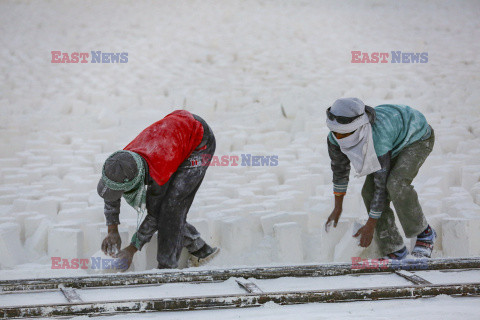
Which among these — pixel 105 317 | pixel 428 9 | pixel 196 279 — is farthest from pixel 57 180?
pixel 428 9

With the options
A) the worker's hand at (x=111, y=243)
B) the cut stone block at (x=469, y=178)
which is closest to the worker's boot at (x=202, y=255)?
the worker's hand at (x=111, y=243)

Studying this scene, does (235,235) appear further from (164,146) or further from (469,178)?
(469,178)

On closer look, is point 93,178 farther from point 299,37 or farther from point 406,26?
point 406,26

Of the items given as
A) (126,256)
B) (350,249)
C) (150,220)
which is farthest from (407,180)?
(126,256)

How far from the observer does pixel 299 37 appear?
8227mm

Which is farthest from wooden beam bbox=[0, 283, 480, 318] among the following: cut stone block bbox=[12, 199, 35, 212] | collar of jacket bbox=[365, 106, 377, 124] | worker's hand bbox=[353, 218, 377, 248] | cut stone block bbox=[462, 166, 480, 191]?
cut stone block bbox=[462, 166, 480, 191]

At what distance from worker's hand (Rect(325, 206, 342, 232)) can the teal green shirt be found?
0.41 m

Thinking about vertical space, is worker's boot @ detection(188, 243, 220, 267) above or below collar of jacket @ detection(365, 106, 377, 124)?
below

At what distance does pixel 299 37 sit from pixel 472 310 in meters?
6.09

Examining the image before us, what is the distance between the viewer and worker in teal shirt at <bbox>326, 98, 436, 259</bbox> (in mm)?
3070

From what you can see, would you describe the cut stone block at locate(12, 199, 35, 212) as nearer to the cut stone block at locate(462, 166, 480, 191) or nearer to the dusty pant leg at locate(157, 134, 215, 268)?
Answer: the dusty pant leg at locate(157, 134, 215, 268)

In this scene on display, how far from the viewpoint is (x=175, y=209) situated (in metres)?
3.17

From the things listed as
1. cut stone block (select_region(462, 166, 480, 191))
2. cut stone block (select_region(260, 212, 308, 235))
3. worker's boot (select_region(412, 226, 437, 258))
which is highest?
cut stone block (select_region(462, 166, 480, 191))

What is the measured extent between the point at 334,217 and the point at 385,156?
530 millimetres
